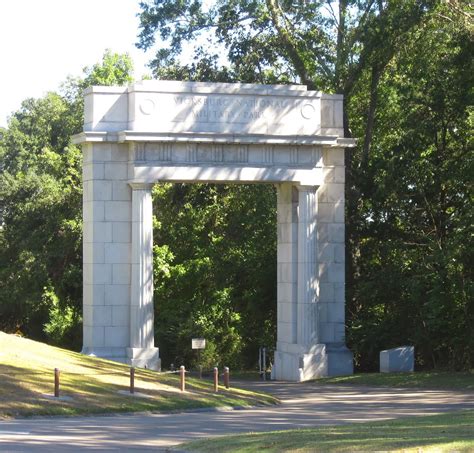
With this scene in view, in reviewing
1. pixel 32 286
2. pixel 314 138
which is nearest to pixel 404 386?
pixel 314 138

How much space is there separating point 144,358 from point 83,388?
9.64 metres

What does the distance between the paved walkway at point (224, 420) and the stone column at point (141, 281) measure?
4.62m

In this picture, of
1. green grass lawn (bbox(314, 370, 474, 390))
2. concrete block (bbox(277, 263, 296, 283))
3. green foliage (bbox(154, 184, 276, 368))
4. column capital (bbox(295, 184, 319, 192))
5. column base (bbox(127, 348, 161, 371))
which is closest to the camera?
green grass lawn (bbox(314, 370, 474, 390))

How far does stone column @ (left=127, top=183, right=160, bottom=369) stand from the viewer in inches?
1617

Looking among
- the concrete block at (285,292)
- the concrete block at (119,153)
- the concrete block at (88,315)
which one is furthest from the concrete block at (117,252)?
the concrete block at (285,292)

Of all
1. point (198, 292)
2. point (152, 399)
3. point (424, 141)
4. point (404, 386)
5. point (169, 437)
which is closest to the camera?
point (169, 437)

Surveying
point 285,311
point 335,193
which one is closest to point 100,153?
point 335,193

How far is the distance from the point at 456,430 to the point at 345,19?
31.9m

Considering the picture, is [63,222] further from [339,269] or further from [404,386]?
[404,386]

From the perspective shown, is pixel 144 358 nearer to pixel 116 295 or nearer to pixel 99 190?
pixel 116 295

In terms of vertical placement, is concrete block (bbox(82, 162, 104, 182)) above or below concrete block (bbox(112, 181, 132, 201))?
above

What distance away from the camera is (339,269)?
146 feet

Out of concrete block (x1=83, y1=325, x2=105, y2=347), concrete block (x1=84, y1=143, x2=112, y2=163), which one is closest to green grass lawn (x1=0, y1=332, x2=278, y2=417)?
concrete block (x1=83, y1=325, x2=105, y2=347)

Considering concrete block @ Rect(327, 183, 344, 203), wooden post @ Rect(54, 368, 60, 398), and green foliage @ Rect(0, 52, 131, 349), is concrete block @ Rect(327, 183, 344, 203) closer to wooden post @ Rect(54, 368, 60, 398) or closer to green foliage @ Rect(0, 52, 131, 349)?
green foliage @ Rect(0, 52, 131, 349)
